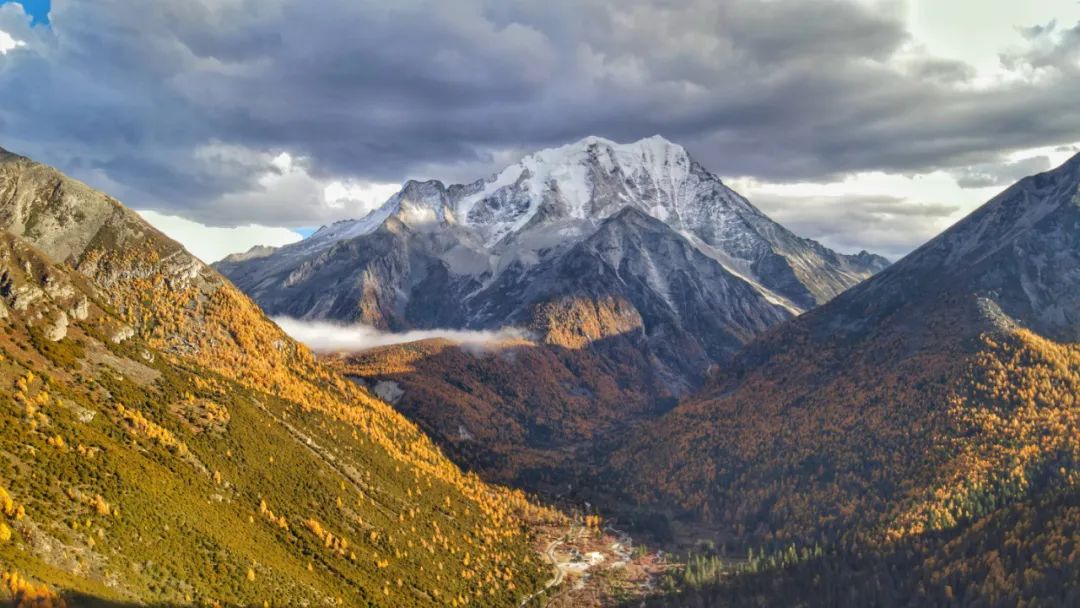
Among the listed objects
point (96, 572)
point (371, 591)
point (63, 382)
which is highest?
point (63, 382)

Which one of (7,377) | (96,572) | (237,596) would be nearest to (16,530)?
(96,572)

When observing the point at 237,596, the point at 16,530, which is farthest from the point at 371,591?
the point at 16,530

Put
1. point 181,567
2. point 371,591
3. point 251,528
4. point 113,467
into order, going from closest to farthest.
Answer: point 181,567, point 113,467, point 251,528, point 371,591

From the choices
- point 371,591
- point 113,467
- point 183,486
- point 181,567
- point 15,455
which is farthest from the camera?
point 371,591

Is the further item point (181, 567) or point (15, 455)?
point (181, 567)

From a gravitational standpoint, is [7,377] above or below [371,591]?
above

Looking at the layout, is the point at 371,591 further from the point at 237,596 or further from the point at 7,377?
the point at 7,377
